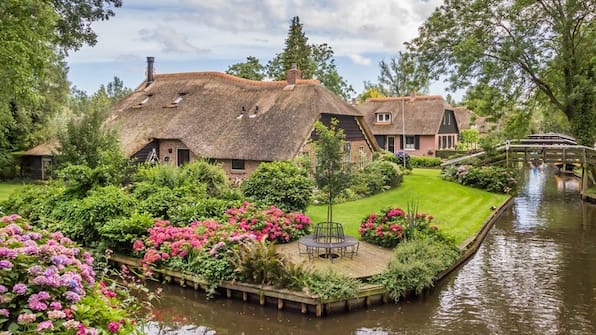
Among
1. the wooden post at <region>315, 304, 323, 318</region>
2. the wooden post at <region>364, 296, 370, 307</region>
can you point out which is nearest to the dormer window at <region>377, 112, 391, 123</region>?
the wooden post at <region>364, 296, 370, 307</region>

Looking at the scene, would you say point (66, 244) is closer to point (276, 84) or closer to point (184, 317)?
point (184, 317)

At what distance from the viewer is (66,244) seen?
6.35m

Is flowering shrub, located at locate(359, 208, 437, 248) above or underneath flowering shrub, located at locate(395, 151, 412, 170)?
underneath

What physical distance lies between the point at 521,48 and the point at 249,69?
31.1m

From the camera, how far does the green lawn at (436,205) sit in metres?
19.8

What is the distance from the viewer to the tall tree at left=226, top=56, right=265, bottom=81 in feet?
173

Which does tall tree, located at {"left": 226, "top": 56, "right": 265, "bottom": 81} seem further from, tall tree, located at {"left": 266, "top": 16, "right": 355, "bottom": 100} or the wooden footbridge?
the wooden footbridge

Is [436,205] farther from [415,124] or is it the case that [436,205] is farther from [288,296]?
[415,124]

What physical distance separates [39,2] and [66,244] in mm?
15140

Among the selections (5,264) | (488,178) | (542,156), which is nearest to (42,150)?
(488,178)

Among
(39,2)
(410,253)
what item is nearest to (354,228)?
(410,253)

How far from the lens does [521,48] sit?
27609 millimetres

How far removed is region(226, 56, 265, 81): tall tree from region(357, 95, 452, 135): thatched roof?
41.1 ft

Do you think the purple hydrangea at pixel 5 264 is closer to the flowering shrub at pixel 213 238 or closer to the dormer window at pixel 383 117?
the flowering shrub at pixel 213 238
